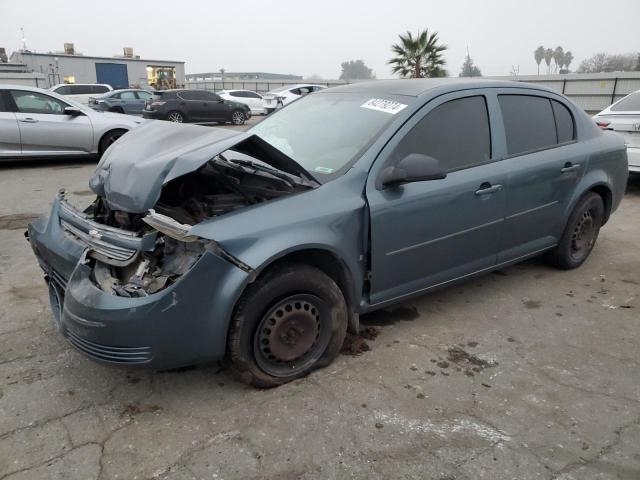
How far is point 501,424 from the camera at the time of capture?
2.56m

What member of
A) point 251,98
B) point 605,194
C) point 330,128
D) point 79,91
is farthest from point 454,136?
point 251,98

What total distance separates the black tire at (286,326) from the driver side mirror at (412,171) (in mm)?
683

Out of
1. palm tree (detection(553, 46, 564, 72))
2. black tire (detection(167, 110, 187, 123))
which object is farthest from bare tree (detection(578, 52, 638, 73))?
black tire (detection(167, 110, 187, 123))

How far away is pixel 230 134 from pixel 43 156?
8.09m

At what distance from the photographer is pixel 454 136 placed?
11.2 ft

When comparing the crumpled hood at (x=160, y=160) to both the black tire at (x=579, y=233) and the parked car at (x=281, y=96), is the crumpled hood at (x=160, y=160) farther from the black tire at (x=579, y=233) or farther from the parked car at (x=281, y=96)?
the parked car at (x=281, y=96)

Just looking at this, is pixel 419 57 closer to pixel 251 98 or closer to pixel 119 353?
pixel 251 98

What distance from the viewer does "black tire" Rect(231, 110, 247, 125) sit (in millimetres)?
21172

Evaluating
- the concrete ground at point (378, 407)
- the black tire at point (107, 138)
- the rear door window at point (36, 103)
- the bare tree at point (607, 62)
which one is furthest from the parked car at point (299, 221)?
the bare tree at point (607, 62)

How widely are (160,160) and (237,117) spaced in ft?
63.7

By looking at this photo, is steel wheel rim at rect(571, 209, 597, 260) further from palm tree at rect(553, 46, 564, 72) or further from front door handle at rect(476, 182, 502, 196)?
palm tree at rect(553, 46, 564, 72)

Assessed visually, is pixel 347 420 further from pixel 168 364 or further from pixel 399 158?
pixel 399 158

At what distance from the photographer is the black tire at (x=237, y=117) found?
2117 centimetres

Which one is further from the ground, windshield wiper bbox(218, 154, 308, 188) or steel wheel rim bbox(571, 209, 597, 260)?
windshield wiper bbox(218, 154, 308, 188)
